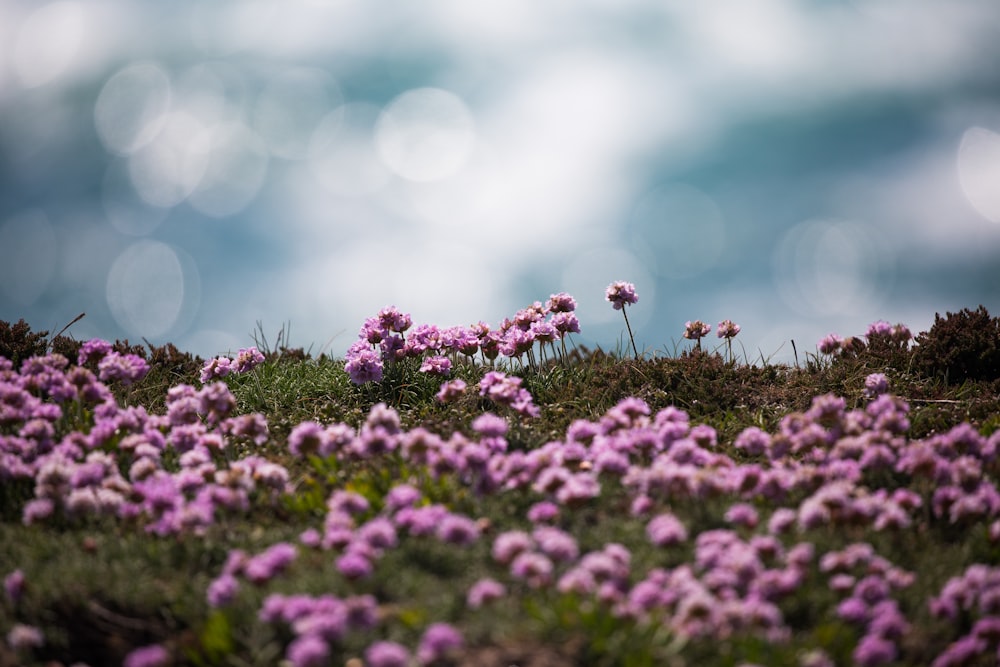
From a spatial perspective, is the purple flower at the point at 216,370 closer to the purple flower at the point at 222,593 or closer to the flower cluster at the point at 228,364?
the flower cluster at the point at 228,364

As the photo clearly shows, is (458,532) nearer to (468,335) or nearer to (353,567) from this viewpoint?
(353,567)

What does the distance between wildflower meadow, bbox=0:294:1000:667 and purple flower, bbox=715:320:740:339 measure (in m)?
2.18

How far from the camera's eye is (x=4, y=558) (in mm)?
5367

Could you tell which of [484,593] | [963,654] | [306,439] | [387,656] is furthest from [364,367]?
[963,654]

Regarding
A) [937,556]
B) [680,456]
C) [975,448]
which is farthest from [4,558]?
[975,448]

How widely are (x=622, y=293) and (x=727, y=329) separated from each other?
60.0 inches

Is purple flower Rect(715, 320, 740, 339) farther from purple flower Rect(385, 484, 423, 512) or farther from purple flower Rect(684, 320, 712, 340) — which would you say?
purple flower Rect(385, 484, 423, 512)

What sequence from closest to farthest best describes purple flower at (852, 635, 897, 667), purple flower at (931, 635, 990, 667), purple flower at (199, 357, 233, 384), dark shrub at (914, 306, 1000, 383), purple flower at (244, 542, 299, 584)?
purple flower at (852, 635, 897, 667) → purple flower at (931, 635, 990, 667) → purple flower at (244, 542, 299, 584) → purple flower at (199, 357, 233, 384) → dark shrub at (914, 306, 1000, 383)

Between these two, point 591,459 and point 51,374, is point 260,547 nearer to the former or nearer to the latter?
point 591,459

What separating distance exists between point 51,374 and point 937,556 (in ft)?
22.2

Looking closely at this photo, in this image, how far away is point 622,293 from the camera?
9891 mm

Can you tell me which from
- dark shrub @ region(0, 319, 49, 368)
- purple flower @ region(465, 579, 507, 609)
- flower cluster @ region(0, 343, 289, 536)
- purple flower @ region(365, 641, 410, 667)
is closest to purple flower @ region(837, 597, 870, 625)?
purple flower @ region(465, 579, 507, 609)

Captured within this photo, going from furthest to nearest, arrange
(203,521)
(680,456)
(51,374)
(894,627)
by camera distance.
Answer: (51,374), (680,456), (203,521), (894,627)

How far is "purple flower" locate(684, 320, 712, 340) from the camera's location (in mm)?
10539
